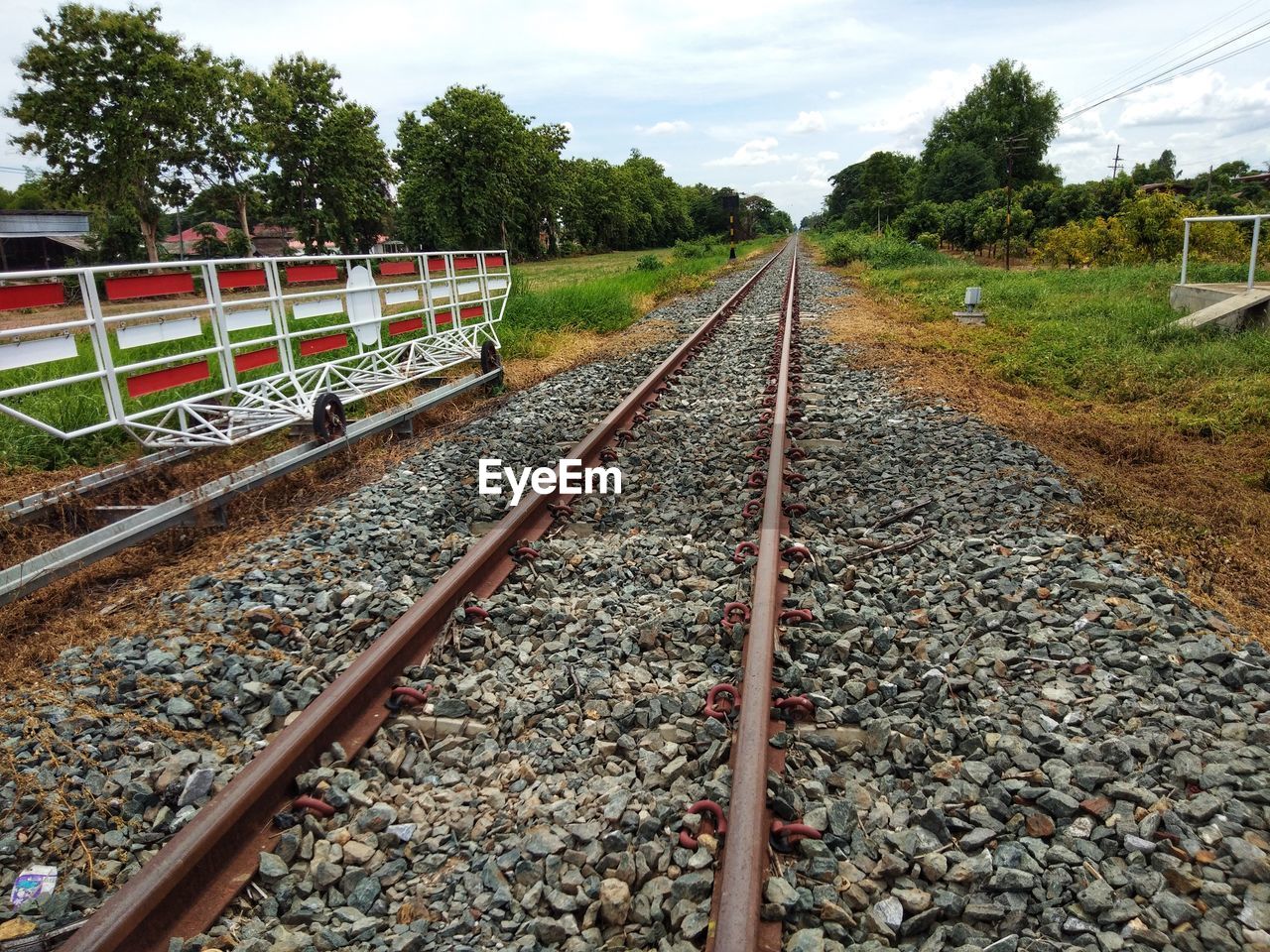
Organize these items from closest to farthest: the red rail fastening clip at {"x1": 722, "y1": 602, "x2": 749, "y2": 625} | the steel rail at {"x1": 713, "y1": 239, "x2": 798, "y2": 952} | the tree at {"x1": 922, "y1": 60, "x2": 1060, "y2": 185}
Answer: the steel rail at {"x1": 713, "y1": 239, "x2": 798, "y2": 952}
the red rail fastening clip at {"x1": 722, "y1": 602, "x2": 749, "y2": 625}
the tree at {"x1": 922, "y1": 60, "x2": 1060, "y2": 185}

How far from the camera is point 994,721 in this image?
2.63 meters

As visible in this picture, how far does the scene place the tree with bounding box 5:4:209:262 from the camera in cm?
3547

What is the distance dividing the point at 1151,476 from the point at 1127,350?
15.6 feet

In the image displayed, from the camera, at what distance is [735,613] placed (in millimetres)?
3326

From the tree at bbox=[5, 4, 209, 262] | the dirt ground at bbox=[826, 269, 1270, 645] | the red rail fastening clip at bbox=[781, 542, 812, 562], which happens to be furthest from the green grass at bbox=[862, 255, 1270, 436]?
the tree at bbox=[5, 4, 209, 262]

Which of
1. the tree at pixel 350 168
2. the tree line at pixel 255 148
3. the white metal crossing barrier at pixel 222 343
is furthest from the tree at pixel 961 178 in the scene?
the white metal crossing barrier at pixel 222 343

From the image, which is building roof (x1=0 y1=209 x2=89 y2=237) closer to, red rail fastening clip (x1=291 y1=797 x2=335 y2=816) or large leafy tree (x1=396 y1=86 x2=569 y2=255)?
large leafy tree (x1=396 y1=86 x2=569 y2=255)

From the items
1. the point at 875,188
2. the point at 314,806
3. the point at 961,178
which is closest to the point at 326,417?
the point at 314,806

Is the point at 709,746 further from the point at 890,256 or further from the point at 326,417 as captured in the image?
the point at 890,256

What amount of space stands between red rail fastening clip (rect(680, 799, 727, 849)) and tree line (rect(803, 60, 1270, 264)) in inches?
876

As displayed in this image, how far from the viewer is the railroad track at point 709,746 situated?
78.0 inches

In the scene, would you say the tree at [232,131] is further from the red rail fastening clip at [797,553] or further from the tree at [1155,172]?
the tree at [1155,172]

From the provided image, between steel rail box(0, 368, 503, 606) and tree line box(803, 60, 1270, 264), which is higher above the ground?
tree line box(803, 60, 1270, 264)

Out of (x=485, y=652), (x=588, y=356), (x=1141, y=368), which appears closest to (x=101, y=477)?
(x=485, y=652)
